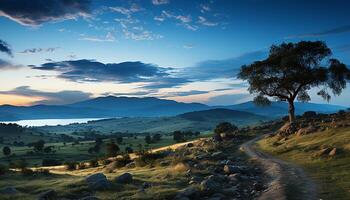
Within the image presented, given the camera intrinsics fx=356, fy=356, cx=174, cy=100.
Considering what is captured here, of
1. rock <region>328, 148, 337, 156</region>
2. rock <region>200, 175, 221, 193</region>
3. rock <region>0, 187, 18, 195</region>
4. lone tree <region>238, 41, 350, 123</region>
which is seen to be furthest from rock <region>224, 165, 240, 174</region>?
lone tree <region>238, 41, 350, 123</region>

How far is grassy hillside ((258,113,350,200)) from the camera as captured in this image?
22.4m

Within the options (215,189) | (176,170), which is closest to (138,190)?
(215,189)

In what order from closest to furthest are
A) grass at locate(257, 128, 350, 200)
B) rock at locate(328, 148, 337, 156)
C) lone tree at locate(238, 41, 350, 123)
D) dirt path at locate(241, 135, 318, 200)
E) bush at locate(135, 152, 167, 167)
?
1. dirt path at locate(241, 135, 318, 200)
2. grass at locate(257, 128, 350, 200)
3. rock at locate(328, 148, 337, 156)
4. bush at locate(135, 152, 167, 167)
5. lone tree at locate(238, 41, 350, 123)

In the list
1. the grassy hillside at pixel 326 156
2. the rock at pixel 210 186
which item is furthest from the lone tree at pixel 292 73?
the rock at pixel 210 186

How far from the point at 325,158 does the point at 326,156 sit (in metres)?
0.63

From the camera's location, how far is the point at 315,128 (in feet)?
170

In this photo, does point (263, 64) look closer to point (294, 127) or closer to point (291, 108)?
point (291, 108)

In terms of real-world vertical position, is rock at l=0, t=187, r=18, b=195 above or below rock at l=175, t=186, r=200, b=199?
above

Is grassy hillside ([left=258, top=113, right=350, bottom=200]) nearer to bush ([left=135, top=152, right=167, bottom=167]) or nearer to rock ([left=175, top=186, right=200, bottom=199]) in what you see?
rock ([left=175, top=186, right=200, bottom=199])

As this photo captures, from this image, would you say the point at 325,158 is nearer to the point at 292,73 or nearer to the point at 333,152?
the point at 333,152

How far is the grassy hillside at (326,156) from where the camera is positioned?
22.4m

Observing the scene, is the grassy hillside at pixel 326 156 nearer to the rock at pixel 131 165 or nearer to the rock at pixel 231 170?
the rock at pixel 231 170

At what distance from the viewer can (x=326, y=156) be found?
33281 mm

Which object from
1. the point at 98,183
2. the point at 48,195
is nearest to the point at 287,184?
the point at 98,183
